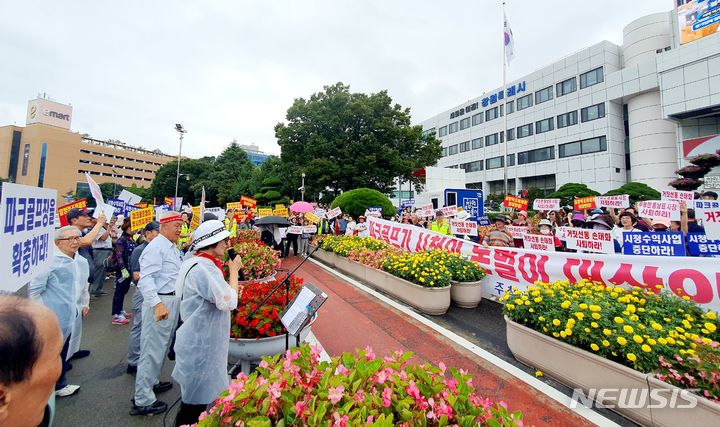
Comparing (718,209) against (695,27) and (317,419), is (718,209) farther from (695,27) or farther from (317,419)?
(695,27)

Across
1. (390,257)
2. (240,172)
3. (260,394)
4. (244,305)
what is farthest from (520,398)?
(240,172)

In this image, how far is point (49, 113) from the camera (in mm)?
Result: 75062

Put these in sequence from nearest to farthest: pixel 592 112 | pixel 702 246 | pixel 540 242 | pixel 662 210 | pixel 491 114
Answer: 1. pixel 702 246
2. pixel 662 210
3. pixel 540 242
4. pixel 592 112
5. pixel 491 114

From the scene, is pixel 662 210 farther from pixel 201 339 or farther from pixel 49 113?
pixel 49 113

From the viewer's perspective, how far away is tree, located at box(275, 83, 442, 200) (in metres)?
24.9

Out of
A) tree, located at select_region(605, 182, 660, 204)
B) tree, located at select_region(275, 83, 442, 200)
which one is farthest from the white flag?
tree, located at select_region(605, 182, 660, 204)

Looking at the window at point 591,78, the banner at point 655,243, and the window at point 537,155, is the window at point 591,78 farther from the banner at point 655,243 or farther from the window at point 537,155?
the banner at point 655,243

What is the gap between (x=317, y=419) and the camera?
1.48 m

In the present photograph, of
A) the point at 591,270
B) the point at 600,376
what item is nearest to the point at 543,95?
the point at 591,270

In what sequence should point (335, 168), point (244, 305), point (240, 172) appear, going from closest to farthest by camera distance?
point (244, 305)
point (335, 168)
point (240, 172)

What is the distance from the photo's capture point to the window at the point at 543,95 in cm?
3666

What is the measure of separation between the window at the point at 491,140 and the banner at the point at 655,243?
4124 cm

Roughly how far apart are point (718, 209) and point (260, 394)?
7114mm

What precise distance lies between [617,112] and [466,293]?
3761 centimetres
